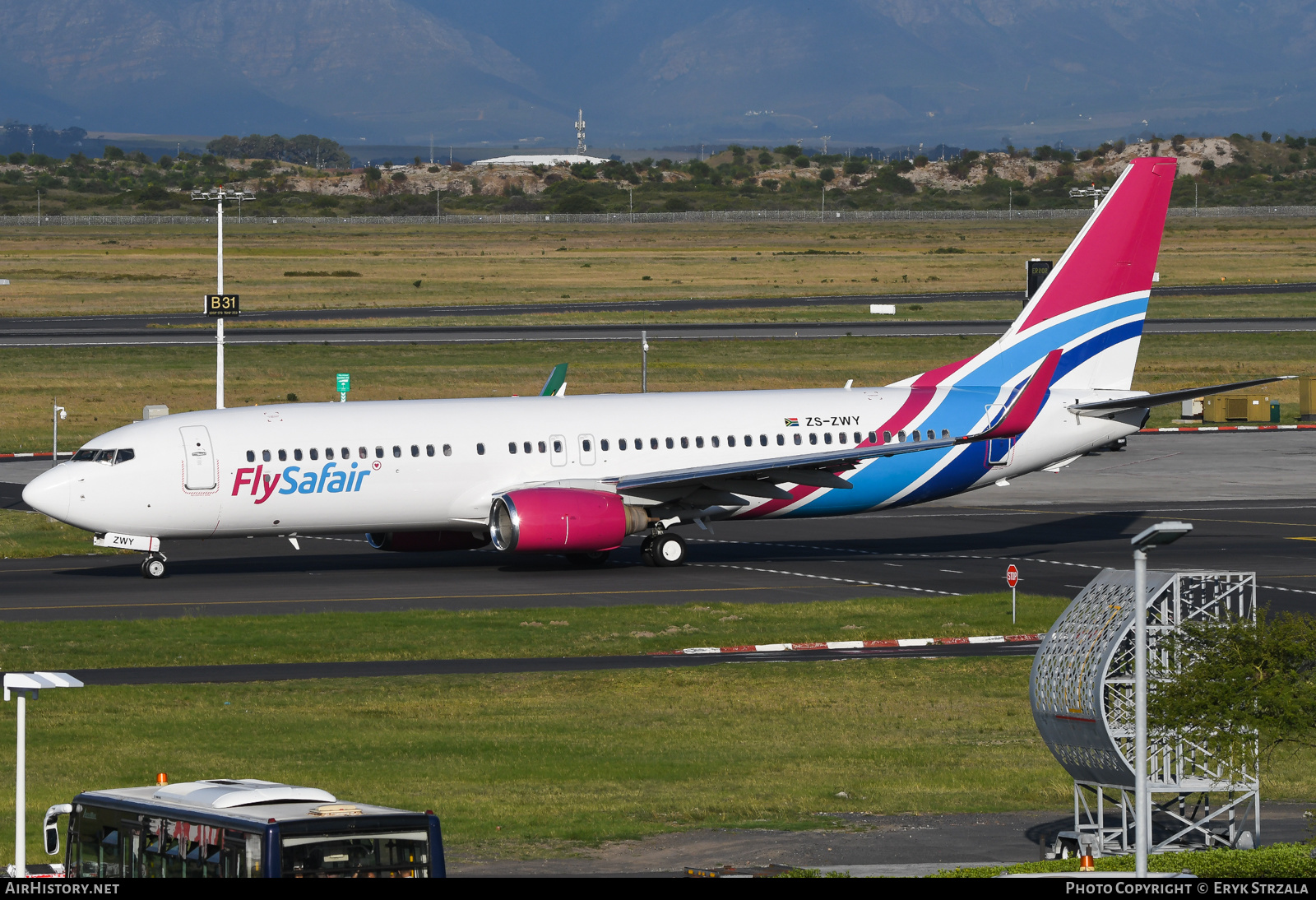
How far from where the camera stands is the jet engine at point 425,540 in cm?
4984

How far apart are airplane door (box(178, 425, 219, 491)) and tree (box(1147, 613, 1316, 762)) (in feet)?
98.7

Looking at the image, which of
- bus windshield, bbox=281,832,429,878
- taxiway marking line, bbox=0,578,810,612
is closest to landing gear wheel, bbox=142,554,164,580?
taxiway marking line, bbox=0,578,810,612

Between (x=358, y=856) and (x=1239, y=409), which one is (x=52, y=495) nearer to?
(x=358, y=856)

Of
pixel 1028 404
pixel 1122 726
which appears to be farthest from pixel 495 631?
pixel 1122 726

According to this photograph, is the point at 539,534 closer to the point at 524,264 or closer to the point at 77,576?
the point at 77,576

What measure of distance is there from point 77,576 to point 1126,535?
31.5 metres

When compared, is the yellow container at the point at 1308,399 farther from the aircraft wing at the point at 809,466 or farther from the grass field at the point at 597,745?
the grass field at the point at 597,745

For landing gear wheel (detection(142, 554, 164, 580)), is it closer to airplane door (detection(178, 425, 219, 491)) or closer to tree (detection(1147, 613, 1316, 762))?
airplane door (detection(178, 425, 219, 491))

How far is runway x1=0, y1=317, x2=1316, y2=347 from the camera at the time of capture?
360 feet

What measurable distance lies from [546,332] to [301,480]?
69028 mm

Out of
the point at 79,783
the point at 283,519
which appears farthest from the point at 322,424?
the point at 79,783

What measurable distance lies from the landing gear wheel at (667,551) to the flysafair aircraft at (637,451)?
0.11 metres

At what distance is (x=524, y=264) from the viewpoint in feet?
584

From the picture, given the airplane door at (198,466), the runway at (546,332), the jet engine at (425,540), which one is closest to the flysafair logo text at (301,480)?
the airplane door at (198,466)
